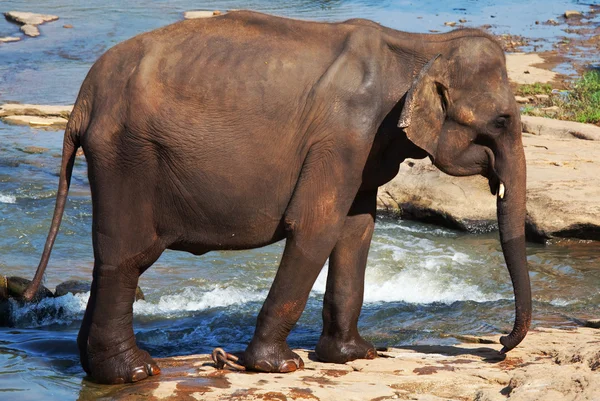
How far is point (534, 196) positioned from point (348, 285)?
4292mm

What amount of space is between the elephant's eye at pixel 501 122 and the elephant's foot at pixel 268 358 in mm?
1692

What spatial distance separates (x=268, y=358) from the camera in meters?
5.89

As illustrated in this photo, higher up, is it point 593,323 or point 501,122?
point 501,122

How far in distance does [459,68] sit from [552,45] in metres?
18.0

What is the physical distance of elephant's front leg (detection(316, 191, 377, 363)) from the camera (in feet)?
21.0

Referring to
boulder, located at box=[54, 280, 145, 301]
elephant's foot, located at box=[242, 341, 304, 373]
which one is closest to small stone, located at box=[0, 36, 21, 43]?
boulder, located at box=[54, 280, 145, 301]

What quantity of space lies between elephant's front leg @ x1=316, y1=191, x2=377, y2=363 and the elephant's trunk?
892 millimetres

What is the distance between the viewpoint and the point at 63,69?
20.4 meters

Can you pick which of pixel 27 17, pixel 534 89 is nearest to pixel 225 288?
pixel 534 89

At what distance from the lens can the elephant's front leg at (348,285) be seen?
6.40m

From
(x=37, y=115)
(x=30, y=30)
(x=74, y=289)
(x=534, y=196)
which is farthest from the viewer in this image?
(x=30, y=30)

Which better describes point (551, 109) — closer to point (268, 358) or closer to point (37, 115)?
point (37, 115)

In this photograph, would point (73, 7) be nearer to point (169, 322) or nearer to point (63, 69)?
point (63, 69)

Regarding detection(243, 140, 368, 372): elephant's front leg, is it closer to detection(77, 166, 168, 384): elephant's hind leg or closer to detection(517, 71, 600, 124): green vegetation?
detection(77, 166, 168, 384): elephant's hind leg
